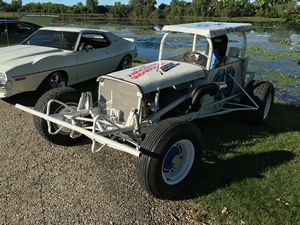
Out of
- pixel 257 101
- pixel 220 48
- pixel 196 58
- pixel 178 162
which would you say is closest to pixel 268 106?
pixel 257 101

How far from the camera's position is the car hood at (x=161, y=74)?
5074mm

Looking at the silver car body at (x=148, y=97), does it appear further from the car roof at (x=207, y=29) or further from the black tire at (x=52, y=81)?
the black tire at (x=52, y=81)

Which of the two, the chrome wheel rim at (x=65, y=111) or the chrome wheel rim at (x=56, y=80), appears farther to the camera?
the chrome wheel rim at (x=56, y=80)

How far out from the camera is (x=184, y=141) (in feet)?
14.3

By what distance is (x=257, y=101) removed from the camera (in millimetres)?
6707

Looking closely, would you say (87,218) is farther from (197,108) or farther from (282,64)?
(282,64)

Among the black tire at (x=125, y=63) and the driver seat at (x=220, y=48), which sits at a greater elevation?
the driver seat at (x=220, y=48)

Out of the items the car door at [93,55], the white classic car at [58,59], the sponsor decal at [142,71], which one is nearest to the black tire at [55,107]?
the sponsor decal at [142,71]

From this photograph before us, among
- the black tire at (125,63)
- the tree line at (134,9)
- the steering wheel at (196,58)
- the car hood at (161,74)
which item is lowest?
the tree line at (134,9)

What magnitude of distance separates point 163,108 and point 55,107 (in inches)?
62.5

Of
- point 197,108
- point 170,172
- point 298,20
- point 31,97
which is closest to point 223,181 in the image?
point 170,172

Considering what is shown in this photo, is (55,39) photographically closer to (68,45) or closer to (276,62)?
(68,45)

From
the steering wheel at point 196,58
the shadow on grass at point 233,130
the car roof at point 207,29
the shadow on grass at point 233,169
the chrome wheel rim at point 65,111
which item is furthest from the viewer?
the steering wheel at point 196,58

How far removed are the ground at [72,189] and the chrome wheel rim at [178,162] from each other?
1.07 feet
